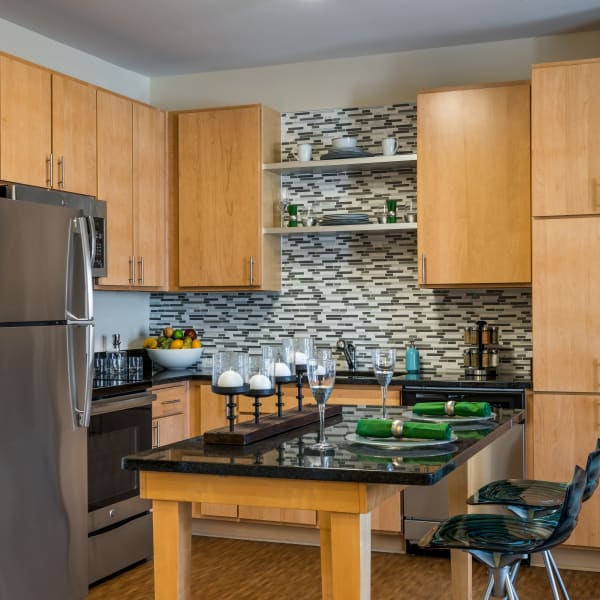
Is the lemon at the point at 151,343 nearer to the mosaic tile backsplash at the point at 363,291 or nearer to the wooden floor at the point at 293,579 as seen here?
the mosaic tile backsplash at the point at 363,291

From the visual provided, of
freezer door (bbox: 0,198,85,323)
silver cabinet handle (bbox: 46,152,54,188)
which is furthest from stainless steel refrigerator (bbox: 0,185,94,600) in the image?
silver cabinet handle (bbox: 46,152,54,188)

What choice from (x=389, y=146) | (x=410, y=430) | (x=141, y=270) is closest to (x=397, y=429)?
(x=410, y=430)

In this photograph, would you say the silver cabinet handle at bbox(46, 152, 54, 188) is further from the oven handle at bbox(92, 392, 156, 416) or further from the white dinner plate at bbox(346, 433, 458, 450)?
the white dinner plate at bbox(346, 433, 458, 450)

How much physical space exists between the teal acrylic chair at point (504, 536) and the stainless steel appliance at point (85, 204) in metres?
2.10

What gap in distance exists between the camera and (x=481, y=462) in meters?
4.49

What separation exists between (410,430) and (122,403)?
2.26 metres

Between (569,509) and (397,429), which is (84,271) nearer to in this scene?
→ (397,429)

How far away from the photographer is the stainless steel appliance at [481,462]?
4520mm

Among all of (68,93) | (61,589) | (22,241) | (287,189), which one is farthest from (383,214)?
Result: (61,589)

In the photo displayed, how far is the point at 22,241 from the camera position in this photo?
3639 mm

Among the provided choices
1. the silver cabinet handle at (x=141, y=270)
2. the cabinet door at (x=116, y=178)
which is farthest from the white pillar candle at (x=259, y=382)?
the silver cabinet handle at (x=141, y=270)

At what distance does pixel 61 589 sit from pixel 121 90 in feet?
9.91

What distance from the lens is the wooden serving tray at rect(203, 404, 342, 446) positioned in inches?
99.0

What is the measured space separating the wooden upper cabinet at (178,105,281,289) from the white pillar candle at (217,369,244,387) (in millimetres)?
2757
